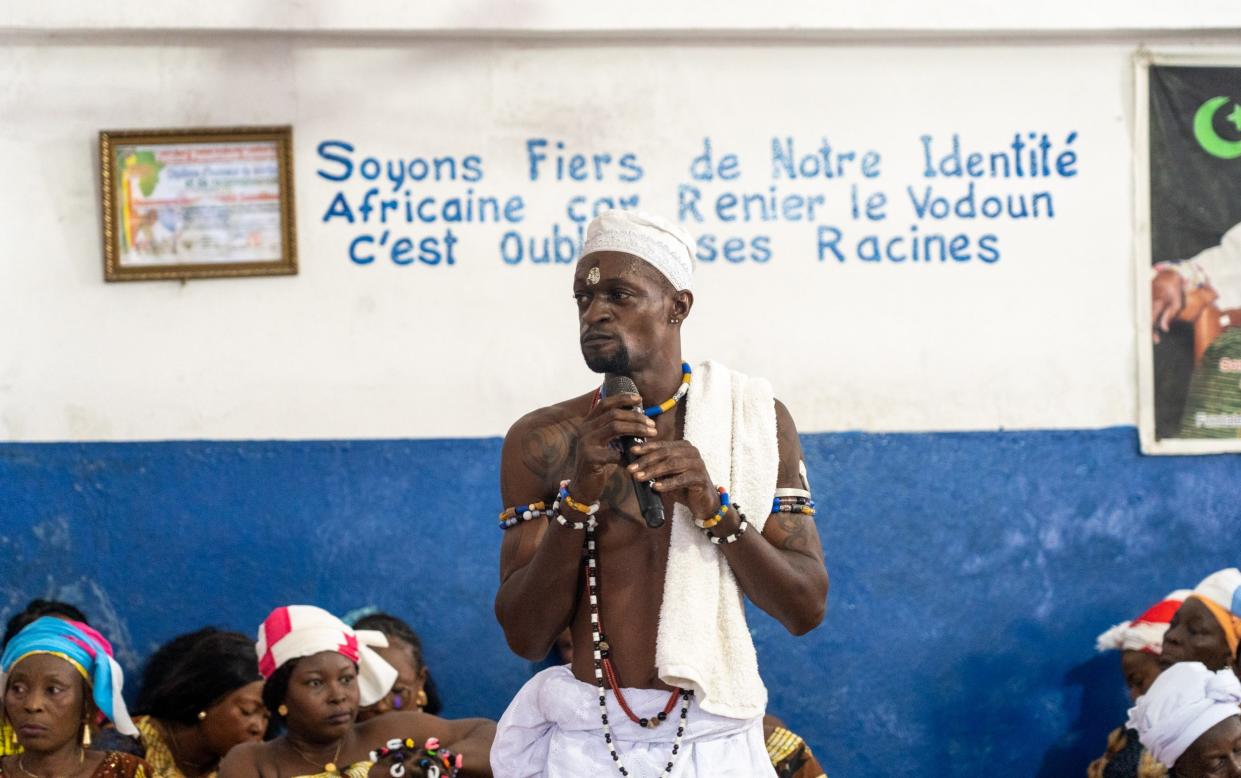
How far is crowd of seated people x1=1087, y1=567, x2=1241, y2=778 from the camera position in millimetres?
4965

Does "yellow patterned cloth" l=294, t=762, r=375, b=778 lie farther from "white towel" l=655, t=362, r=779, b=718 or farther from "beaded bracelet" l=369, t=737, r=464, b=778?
"white towel" l=655, t=362, r=779, b=718

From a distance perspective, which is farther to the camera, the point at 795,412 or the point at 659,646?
the point at 795,412

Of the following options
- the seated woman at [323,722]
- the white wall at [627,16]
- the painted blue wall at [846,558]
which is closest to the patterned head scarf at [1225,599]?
the painted blue wall at [846,558]

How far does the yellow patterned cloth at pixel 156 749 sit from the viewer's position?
525cm

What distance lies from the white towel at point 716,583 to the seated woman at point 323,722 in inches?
68.8

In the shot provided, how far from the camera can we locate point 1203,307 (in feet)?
19.9

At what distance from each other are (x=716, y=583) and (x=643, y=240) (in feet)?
2.52

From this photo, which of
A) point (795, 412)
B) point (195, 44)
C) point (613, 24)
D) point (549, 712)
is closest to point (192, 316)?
point (195, 44)

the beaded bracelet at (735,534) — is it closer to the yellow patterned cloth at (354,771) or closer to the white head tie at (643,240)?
the white head tie at (643,240)

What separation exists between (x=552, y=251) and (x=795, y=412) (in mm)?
1162

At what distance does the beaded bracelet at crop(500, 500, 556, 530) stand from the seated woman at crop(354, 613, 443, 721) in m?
2.34

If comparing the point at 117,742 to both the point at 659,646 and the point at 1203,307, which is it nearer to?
the point at 659,646

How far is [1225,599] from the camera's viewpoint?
18.3ft

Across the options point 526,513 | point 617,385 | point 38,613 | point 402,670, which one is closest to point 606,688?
point 526,513
